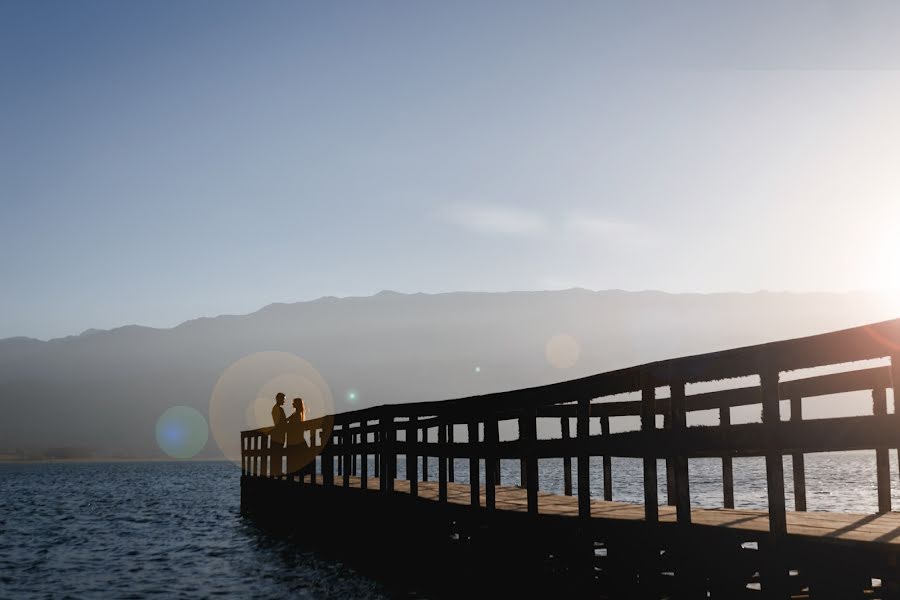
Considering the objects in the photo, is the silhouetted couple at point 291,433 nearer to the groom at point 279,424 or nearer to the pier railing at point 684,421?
the groom at point 279,424

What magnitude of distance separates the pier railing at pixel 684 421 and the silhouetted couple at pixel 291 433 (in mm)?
6597

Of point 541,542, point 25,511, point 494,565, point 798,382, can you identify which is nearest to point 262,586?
point 494,565

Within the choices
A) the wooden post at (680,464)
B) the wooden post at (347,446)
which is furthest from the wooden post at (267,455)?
the wooden post at (680,464)

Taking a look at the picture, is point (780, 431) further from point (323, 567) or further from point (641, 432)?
point (323, 567)

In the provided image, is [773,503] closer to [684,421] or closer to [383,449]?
[684,421]

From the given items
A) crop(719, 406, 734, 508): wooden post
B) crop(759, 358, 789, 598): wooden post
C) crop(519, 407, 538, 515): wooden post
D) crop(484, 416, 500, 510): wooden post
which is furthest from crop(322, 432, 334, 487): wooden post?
crop(759, 358, 789, 598): wooden post

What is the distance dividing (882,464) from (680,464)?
438 centimetres

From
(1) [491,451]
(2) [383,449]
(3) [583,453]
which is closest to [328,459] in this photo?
(2) [383,449]

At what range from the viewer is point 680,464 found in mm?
6699

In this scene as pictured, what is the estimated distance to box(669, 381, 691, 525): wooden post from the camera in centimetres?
662

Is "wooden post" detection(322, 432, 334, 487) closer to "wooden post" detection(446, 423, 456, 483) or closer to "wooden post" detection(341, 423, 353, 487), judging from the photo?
"wooden post" detection(341, 423, 353, 487)

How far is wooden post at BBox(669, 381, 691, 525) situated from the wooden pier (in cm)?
1

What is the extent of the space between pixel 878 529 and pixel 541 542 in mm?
3578

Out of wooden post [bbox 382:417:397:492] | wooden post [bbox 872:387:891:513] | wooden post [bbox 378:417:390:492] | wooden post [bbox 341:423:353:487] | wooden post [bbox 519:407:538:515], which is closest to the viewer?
wooden post [bbox 872:387:891:513]
